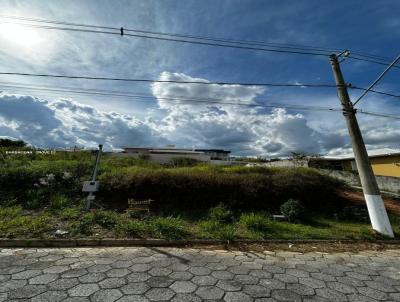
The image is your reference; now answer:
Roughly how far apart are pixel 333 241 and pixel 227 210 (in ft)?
10.1

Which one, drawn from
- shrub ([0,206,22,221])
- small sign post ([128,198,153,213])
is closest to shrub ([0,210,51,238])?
shrub ([0,206,22,221])

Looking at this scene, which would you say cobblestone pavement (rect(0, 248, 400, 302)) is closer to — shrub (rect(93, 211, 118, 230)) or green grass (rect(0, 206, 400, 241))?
green grass (rect(0, 206, 400, 241))

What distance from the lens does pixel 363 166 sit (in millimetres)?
7930

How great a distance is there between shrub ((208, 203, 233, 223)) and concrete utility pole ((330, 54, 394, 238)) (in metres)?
4.21

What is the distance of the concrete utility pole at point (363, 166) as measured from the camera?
24.4 ft

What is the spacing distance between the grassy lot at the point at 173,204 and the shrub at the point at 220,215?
30 millimetres

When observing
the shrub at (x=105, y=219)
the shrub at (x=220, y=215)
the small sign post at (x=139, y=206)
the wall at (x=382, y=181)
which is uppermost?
the wall at (x=382, y=181)

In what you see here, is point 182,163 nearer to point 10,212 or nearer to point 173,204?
point 173,204

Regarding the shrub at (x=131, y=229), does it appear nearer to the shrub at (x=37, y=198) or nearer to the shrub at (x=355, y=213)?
the shrub at (x=37, y=198)

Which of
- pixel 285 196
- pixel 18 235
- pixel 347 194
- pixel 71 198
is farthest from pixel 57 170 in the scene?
pixel 347 194

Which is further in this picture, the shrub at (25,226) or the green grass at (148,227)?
the green grass at (148,227)

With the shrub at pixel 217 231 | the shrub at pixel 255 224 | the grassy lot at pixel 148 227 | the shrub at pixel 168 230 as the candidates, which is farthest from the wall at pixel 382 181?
the shrub at pixel 168 230

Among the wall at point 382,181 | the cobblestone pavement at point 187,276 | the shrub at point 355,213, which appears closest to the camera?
the cobblestone pavement at point 187,276

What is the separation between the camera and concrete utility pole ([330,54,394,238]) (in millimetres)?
7449
